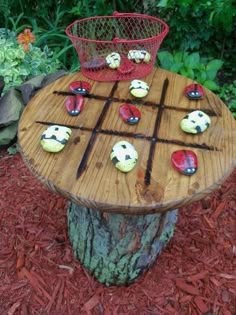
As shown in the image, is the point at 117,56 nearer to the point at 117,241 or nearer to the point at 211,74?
the point at 117,241

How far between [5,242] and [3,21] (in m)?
2.44

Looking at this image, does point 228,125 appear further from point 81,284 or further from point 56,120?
point 81,284

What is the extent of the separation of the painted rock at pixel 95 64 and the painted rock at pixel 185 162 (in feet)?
2.31

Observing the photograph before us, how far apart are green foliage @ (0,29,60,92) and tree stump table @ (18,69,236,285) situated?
1.25 metres

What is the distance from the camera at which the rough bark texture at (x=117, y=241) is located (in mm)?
1775

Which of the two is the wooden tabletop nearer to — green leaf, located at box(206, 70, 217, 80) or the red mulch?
the red mulch

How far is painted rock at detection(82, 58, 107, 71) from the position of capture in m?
1.98

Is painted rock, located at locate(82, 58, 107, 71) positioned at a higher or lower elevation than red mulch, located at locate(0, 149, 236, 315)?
higher

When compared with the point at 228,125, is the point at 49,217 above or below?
below

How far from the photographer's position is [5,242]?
7.27ft

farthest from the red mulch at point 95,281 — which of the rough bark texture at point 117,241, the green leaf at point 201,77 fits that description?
the green leaf at point 201,77

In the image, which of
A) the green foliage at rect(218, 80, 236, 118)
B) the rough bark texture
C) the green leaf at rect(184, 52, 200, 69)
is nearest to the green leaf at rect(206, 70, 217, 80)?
the green leaf at rect(184, 52, 200, 69)

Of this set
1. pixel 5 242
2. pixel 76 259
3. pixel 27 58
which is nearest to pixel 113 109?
pixel 76 259

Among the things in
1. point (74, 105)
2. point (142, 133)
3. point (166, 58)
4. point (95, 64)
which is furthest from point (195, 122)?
point (166, 58)
